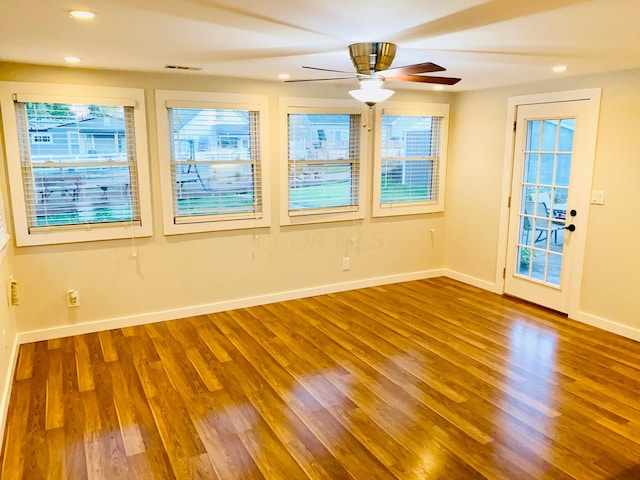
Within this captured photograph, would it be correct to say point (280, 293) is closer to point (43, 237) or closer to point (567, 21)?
point (43, 237)

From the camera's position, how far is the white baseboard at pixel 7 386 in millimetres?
2639

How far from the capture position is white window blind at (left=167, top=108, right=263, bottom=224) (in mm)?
4246

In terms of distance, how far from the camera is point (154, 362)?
139 inches

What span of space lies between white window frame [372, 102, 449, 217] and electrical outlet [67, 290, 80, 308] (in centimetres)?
304

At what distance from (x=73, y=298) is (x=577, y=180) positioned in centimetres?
454

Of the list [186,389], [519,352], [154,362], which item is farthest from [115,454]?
[519,352]

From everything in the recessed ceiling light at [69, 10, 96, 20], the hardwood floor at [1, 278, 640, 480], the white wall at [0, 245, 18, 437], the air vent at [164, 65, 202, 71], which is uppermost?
the air vent at [164, 65, 202, 71]

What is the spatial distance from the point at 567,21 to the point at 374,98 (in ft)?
3.88

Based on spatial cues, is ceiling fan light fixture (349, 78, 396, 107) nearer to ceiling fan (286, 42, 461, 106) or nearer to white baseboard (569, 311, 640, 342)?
ceiling fan (286, 42, 461, 106)

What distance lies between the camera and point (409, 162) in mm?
5426

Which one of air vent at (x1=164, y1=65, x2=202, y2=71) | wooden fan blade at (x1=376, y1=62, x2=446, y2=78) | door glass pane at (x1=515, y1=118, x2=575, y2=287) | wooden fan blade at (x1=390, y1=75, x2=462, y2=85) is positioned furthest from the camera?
door glass pane at (x1=515, y1=118, x2=575, y2=287)

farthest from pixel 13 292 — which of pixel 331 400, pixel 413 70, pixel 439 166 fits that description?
pixel 439 166

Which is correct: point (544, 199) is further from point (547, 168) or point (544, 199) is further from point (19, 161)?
point (19, 161)

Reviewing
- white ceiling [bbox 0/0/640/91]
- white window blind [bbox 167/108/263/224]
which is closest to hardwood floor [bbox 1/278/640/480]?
white window blind [bbox 167/108/263/224]
